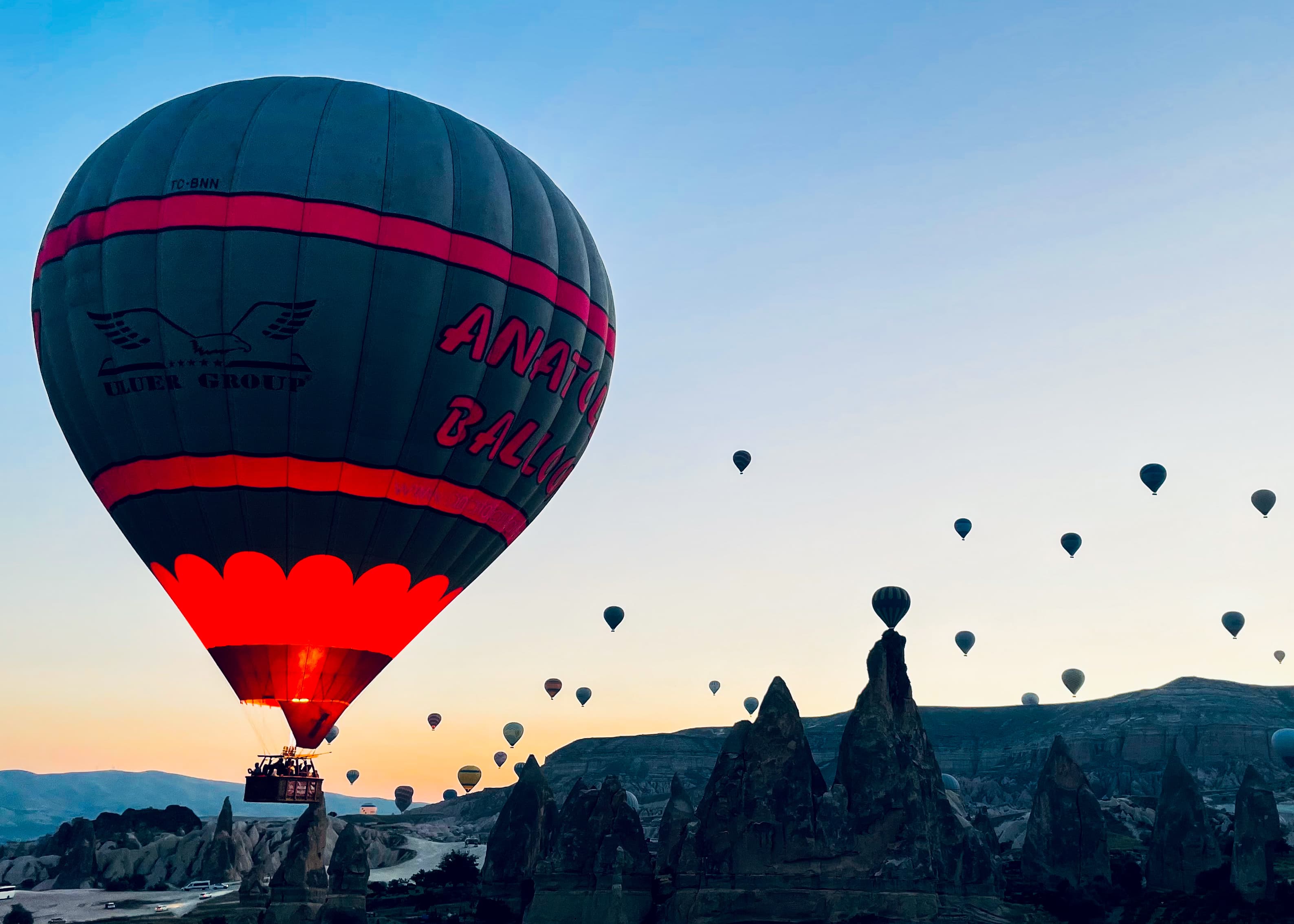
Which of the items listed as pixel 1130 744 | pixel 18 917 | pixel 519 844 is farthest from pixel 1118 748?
pixel 18 917

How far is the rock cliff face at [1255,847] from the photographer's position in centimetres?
6850

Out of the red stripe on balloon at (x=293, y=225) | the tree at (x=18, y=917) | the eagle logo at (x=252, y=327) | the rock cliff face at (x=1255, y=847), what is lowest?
the rock cliff face at (x=1255, y=847)

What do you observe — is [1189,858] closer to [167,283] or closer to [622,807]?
[622,807]

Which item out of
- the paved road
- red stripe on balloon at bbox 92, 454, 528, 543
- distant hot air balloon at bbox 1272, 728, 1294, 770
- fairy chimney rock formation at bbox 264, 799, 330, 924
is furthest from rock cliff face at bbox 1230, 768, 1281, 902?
distant hot air balloon at bbox 1272, 728, 1294, 770

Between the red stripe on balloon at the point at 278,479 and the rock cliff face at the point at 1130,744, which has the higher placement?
the rock cliff face at the point at 1130,744

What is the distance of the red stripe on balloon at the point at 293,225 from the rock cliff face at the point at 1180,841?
5607cm

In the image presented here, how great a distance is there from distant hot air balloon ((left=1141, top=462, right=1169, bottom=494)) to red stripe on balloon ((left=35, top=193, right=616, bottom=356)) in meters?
62.8

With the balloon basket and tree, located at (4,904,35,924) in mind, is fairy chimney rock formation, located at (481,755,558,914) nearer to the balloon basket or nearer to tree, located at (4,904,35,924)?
tree, located at (4,904,35,924)

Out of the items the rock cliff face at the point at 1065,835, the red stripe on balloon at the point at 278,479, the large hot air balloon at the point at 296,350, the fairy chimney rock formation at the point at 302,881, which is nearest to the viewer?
the large hot air balloon at the point at 296,350

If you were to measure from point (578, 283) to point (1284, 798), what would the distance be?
408ft

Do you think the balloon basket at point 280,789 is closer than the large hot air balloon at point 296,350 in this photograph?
No

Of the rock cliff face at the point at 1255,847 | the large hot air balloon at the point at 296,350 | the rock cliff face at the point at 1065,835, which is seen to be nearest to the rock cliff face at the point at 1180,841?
the rock cliff face at the point at 1065,835

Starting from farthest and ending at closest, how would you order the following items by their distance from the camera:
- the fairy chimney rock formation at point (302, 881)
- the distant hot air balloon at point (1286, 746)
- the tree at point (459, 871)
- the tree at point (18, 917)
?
the distant hot air balloon at point (1286, 746) < the tree at point (459, 871) < the tree at point (18, 917) < the fairy chimney rock formation at point (302, 881)

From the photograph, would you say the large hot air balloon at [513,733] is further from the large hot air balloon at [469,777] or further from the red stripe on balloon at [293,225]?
the red stripe on balloon at [293,225]
